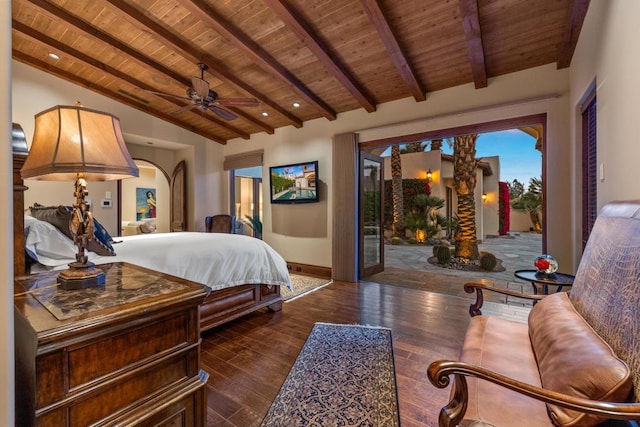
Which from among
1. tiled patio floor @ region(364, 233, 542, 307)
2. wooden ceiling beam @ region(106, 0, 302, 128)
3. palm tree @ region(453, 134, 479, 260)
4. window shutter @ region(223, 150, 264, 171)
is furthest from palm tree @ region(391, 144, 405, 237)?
wooden ceiling beam @ region(106, 0, 302, 128)

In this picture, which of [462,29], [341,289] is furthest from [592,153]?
[341,289]

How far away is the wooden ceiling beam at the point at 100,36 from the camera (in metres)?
3.00

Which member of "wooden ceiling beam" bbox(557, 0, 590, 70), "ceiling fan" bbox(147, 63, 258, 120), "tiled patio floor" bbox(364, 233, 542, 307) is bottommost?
"tiled patio floor" bbox(364, 233, 542, 307)

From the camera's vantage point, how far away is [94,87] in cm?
464

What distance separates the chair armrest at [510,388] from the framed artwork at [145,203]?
9.86 m

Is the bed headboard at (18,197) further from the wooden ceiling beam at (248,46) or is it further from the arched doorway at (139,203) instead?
the arched doorway at (139,203)

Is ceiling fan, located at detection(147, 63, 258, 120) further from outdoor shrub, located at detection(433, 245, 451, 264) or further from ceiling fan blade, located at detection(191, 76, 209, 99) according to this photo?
outdoor shrub, located at detection(433, 245, 451, 264)

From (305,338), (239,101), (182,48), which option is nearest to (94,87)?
(182,48)

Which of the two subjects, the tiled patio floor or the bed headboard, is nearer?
the bed headboard

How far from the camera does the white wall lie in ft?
A: 1.97

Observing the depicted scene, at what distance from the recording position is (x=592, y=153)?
101 inches

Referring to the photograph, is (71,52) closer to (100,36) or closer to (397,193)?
(100,36)

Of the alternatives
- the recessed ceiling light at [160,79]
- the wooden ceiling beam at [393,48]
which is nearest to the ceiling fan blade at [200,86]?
the recessed ceiling light at [160,79]

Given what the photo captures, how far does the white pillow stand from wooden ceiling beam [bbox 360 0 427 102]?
9.57 ft
